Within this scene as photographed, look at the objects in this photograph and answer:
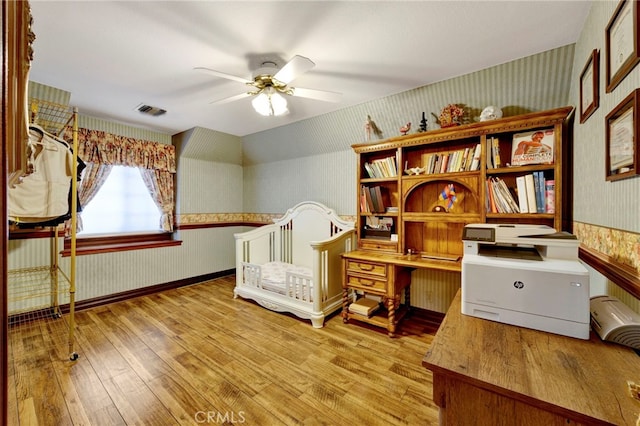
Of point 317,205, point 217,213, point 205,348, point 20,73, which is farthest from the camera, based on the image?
point 217,213

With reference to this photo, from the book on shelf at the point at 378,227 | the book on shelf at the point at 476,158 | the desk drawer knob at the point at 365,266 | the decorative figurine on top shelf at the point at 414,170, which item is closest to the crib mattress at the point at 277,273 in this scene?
the desk drawer knob at the point at 365,266

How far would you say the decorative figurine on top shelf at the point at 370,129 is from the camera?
2764mm

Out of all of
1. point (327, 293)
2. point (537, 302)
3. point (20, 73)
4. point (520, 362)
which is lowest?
point (327, 293)

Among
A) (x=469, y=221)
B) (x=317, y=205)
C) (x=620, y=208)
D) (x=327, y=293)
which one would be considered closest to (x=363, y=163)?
(x=317, y=205)

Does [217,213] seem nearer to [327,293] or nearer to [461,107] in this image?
[327,293]

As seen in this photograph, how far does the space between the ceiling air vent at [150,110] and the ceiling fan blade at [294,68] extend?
6.48ft

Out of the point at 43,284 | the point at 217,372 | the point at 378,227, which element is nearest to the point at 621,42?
the point at 378,227

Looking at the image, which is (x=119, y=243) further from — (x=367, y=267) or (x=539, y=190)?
(x=539, y=190)

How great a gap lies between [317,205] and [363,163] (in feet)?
2.84

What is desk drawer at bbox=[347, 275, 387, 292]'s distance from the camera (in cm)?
233

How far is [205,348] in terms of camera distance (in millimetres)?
2143

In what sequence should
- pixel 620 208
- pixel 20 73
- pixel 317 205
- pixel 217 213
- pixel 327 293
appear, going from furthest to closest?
pixel 217 213 → pixel 317 205 → pixel 327 293 → pixel 620 208 → pixel 20 73

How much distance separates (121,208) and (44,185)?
165 cm

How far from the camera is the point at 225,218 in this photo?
4414 mm
